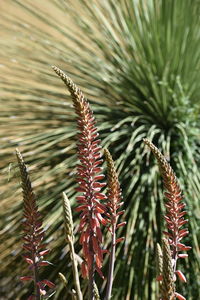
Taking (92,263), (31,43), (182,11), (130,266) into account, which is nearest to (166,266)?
(92,263)

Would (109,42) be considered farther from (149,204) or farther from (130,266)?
(130,266)

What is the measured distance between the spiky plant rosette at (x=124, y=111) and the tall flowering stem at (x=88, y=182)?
151 centimetres

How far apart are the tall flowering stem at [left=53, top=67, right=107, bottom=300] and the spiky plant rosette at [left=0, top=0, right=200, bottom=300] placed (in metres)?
1.51

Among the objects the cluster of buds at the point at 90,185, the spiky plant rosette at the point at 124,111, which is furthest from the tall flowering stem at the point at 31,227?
the spiky plant rosette at the point at 124,111

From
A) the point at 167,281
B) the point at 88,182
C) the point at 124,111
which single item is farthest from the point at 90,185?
the point at 124,111

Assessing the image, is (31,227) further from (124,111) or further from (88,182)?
(124,111)

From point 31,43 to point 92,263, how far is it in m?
2.57

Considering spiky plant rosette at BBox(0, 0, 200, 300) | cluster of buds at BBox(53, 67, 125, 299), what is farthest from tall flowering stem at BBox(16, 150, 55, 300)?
spiky plant rosette at BBox(0, 0, 200, 300)

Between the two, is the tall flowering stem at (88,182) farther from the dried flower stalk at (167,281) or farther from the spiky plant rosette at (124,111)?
the spiky plant rosette at (124,111)

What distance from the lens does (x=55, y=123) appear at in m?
2.78

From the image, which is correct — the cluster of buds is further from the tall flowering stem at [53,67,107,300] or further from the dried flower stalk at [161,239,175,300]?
the dried flower stalk at [161,239,175,300]

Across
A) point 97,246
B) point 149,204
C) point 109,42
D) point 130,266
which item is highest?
point 109,42

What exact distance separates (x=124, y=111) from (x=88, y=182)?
2.21 metres

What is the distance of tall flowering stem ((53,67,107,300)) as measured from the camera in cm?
58
